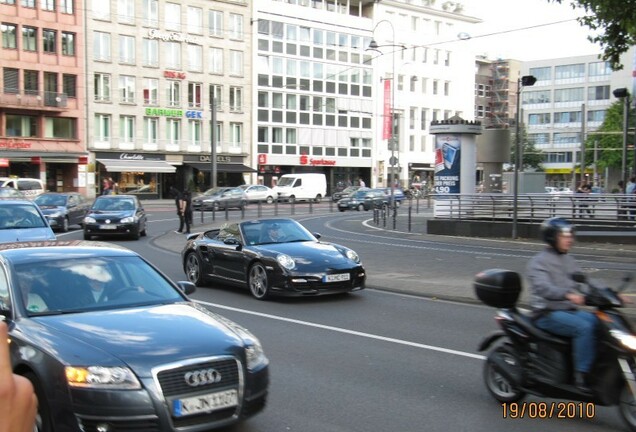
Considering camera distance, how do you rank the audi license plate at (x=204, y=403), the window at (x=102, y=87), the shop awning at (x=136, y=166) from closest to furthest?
the audi license plate at (x=204, y=403) < the shop awning at (x=136, y=166) < the window at (x=102, y=87)

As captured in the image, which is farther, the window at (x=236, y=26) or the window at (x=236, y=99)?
the window at (x=236, y=99)

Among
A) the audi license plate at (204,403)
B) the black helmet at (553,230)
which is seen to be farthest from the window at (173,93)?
the audi license plate at (204,403)

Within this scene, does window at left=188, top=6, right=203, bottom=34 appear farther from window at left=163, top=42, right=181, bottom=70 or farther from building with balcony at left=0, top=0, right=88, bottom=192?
building with balcony at left=0, top=0, right=88, bottom=192

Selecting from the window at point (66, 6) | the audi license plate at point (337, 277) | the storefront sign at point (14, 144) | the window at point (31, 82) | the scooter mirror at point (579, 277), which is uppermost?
the window at point (66, 6)

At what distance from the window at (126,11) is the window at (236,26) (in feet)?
32.8

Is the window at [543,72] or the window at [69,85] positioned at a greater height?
the window at [543,72]

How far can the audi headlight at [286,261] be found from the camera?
1145 centimetres

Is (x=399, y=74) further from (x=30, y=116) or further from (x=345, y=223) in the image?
(x=345, y=223)

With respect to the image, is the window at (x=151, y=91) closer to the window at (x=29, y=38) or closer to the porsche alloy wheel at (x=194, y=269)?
the window at (x=29, y=38)

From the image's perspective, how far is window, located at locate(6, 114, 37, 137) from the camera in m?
54.1

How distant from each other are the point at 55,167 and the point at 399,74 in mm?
40987

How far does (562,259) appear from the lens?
5.93m

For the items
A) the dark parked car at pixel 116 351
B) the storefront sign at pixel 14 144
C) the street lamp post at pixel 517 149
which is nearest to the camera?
the dark parked car at pixel 116 351

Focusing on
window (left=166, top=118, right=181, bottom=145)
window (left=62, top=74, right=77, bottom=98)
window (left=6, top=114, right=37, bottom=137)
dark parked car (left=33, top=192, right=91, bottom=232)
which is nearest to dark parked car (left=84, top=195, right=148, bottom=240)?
dark parked car (left=33, top=192, right=91, bottom=232)
